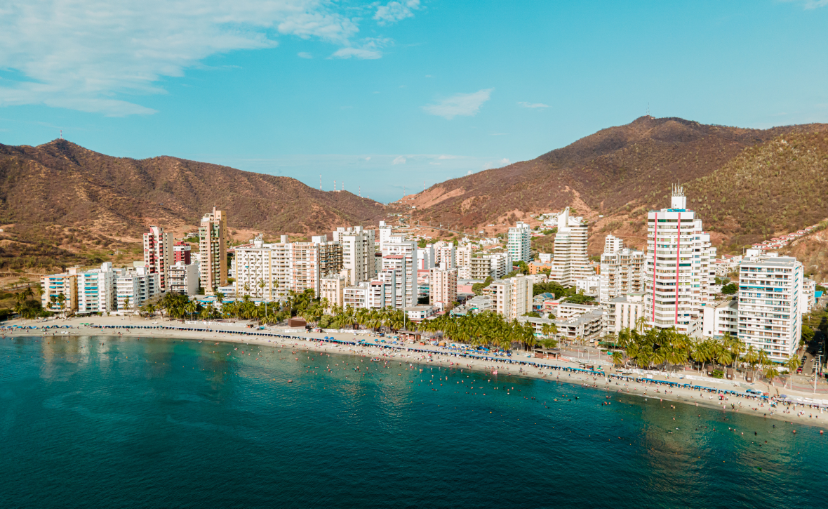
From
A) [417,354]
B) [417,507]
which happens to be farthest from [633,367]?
[417,507]

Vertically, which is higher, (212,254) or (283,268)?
(212,254)

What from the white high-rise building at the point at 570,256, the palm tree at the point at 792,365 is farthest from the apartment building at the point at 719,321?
the white high-rise building at the point at 570,256

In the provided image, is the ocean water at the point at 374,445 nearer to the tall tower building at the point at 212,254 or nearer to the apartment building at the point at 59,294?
the apartment building at the point at 59,294

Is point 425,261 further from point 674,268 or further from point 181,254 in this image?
point 674,268

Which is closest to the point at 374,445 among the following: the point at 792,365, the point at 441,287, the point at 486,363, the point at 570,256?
the point at 486,363

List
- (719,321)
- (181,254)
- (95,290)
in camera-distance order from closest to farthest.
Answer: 1. (719,321)
2. (95,290)
3. (181,254)

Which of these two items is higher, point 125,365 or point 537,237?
point 537,237

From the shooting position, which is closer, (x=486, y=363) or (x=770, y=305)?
(x=770, y=305)

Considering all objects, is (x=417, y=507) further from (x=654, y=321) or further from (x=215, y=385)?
(x=654, y=321)
